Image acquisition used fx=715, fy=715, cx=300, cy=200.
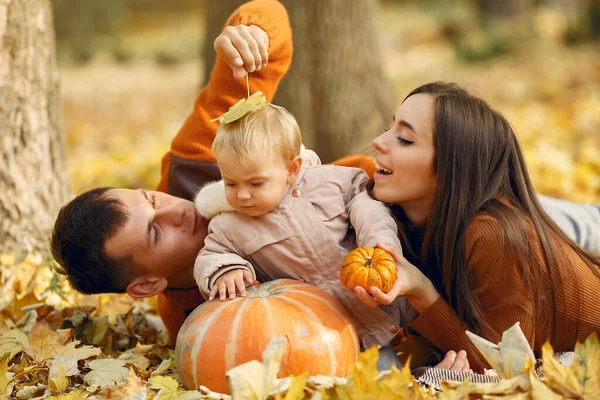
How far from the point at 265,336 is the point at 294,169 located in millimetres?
640

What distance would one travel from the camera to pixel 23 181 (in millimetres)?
3846

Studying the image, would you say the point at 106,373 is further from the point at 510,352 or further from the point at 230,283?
the point at 510,352

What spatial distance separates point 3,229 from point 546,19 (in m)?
10.0

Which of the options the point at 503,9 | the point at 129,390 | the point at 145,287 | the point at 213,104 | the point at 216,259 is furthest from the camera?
the point at 503,9

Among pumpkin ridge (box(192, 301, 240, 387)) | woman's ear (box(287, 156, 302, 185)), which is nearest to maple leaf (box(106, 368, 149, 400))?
pumpkin ridge (box(192, 301, 240, 387))

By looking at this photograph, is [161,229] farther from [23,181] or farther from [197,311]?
[23,181]

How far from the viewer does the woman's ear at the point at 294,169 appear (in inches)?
104

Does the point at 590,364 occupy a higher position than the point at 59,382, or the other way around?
the point at 590,364

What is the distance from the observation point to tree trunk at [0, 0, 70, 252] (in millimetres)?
3727

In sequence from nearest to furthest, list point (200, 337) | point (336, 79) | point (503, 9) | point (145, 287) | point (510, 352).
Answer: point (510, 352), point (200, 337), point (145, 287), point (336, 79), point (503, 9)

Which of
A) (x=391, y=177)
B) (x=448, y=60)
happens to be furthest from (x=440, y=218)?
(x=448, y=60)

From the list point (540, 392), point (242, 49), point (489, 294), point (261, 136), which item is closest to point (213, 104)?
point (242, 49)

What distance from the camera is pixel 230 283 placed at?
255 cm

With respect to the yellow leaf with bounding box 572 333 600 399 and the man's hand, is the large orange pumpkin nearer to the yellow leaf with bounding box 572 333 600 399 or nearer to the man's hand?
the yellow leaf with bounding box 572 333 600 399
